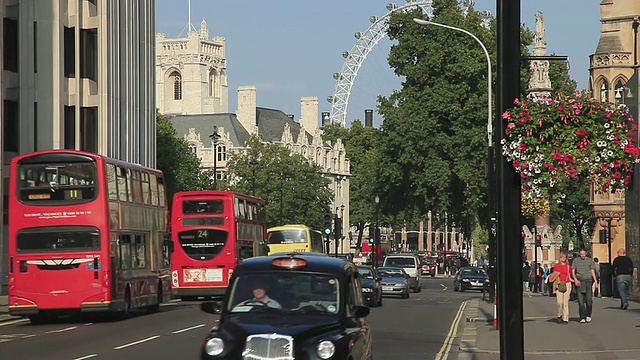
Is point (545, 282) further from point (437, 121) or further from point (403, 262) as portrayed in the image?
point (437, 121)

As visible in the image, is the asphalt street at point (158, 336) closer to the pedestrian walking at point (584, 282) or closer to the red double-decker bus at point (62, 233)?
the red double-decker bus at point (62, 233)

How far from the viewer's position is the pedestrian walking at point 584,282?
102 ft

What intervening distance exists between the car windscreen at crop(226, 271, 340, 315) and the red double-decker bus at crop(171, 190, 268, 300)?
3252 cm

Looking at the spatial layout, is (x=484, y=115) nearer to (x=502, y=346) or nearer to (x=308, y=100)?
(x=502, y=346)

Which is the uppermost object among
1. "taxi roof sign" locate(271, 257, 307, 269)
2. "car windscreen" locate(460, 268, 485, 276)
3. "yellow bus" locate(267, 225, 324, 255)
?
"taxi roof sign" locate(271, 257, 307, 269)

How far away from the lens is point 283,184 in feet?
454

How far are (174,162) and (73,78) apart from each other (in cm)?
3949

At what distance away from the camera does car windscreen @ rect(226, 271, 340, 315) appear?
13.5m

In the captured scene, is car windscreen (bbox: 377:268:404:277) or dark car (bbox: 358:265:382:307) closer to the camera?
dark car (bbox: 358:265:382:307)

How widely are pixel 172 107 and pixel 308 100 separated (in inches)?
860

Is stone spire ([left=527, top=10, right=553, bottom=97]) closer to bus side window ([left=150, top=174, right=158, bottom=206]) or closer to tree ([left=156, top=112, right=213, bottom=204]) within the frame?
tree ([left=156, top=112, right=213, bottom=204])

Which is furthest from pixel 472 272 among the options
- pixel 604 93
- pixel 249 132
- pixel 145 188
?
pixel 249 132

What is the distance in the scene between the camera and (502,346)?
10.5 metres

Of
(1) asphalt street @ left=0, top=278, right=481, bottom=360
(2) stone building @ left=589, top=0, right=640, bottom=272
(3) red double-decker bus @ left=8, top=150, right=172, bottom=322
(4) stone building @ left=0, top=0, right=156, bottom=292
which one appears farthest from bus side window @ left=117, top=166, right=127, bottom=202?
(2) stone building @ left=589, top=0, right=640, bottom=272
